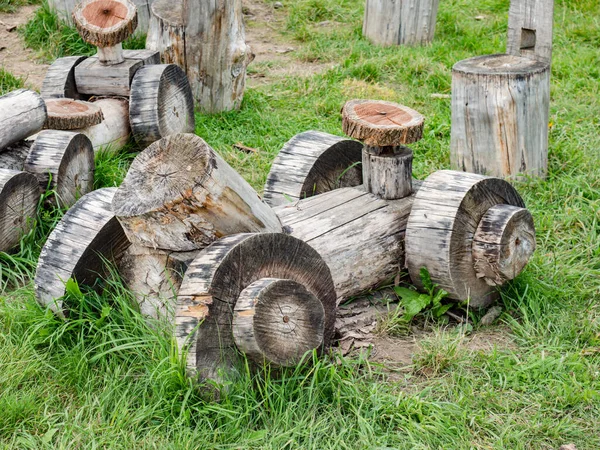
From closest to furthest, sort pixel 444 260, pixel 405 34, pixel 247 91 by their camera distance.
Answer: pixel 444 260, pixel 247 91, pixel 405 34

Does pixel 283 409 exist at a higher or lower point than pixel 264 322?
lower

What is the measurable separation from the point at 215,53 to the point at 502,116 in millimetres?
2547

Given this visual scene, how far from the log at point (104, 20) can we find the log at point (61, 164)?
3.84 feet

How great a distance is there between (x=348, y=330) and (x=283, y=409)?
74 cm

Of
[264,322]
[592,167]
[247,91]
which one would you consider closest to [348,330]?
[264,322]

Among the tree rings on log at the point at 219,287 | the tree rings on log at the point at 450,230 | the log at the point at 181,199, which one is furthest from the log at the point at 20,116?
the tree rings on log at the point at 450,230

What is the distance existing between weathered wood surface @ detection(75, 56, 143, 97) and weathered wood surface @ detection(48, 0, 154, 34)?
5.52 feet

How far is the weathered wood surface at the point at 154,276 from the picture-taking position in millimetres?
3346

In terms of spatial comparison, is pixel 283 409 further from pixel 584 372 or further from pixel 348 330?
pixel 584 372

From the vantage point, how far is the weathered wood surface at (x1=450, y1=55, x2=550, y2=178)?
5016 millimetres

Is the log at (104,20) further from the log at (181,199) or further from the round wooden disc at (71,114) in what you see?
the log at (181,199)

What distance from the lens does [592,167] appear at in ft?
17.1

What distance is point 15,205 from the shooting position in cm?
420

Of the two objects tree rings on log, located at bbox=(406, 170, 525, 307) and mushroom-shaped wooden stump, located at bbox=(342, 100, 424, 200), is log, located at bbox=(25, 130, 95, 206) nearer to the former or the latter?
mushroom-shaped wooden stump, located at bbox=(342, 100, 424, 200)
